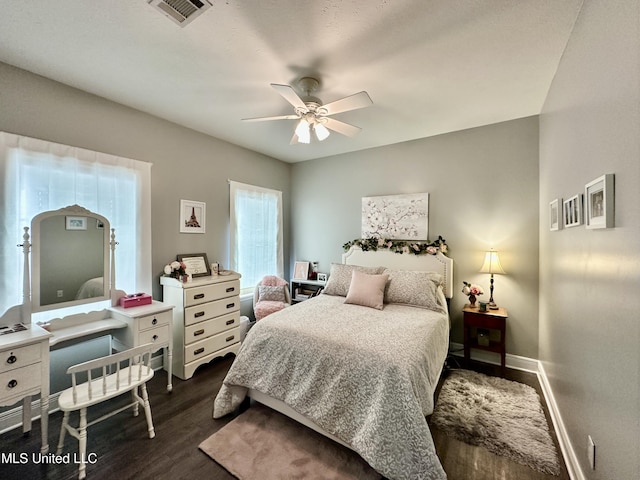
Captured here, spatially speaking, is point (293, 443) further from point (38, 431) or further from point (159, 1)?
point (159, 1)

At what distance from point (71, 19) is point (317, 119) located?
5.41 feet

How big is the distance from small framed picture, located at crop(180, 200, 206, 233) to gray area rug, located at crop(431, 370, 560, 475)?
316 centimetres

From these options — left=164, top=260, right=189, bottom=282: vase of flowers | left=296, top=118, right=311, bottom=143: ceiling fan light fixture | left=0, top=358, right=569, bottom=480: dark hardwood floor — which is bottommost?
left=0, top=358, right=569, bottom=480: dark hardwood floor

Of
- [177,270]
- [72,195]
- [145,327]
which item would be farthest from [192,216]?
[145,327]

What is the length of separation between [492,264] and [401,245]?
1.07 metres

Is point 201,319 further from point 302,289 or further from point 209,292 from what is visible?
point 302,289

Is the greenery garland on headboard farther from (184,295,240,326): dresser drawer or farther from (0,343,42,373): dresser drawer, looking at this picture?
(0,343,42,373): dresser drawer

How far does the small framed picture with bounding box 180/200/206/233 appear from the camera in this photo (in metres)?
3.19

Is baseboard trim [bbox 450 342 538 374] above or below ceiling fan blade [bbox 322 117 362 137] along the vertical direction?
below

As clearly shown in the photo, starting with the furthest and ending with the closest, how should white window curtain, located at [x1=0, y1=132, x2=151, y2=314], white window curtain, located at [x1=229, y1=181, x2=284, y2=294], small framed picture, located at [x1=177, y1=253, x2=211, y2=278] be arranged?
1. white window curtain, located at [x1=229, y1=181, x2=284, y2=294]
2. small framed picture, located at [x1=177, y1=253, x2=211, y2=278]
3. white window curtain, located at [x1=0, y1=132, x2=151, y2=314]

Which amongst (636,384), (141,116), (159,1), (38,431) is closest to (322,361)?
(636,384)

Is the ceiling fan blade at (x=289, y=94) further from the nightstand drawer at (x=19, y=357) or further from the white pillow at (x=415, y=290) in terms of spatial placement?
the nightstand drawer at (x=19, y=357)

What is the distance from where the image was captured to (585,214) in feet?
4.63

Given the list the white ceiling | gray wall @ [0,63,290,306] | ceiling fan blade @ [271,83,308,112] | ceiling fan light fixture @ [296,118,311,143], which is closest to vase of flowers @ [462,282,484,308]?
the white ceiling
